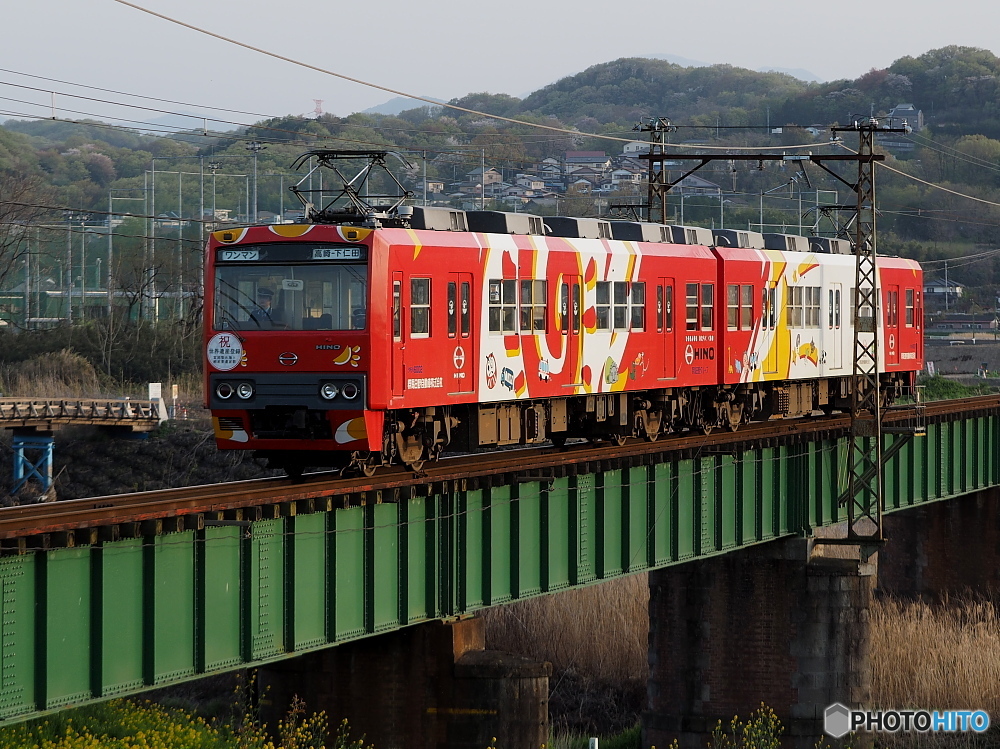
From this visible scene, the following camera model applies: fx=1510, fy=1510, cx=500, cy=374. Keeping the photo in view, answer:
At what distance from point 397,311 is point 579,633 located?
23842 mm

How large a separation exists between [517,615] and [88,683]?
26.8 meters

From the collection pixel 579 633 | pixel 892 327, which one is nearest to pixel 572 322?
pixel 892 327

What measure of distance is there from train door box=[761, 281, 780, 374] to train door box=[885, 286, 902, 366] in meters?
5.96

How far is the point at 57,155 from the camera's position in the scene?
176625 millimetres

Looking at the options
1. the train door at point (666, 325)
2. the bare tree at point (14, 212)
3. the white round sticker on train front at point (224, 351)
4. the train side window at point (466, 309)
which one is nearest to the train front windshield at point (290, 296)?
the white round sticker on train front at point (224, 351)

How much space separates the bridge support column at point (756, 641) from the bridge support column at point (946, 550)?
14411 millimetres

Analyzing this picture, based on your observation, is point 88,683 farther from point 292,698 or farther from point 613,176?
point 613,176

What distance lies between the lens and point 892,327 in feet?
118

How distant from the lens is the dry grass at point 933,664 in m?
36.2

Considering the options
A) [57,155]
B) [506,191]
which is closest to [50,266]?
[506,191]

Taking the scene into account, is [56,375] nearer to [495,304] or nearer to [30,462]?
[30,462]

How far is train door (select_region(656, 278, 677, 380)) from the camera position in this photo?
26.1 meters

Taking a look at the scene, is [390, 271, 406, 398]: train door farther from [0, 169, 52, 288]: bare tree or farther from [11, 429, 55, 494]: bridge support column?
[0, 169, 52, 288]: bare tree

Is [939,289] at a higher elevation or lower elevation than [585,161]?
lower
